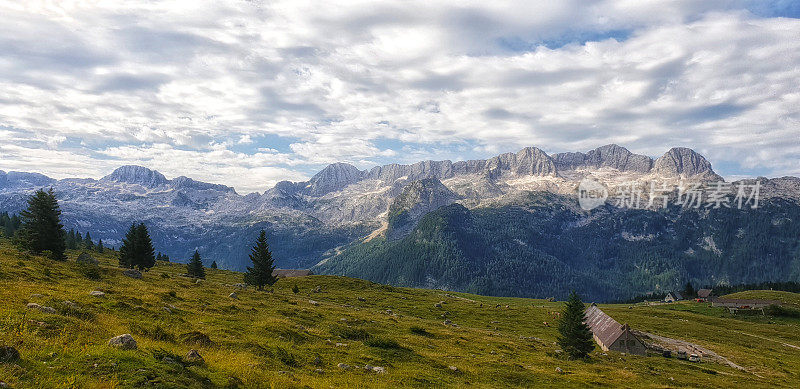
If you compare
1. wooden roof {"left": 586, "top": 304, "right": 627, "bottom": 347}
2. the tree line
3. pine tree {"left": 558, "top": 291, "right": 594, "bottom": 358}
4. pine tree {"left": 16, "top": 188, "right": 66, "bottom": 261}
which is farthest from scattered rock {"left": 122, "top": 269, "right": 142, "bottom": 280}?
wooden roof {"left": 586, "top": 304, "right": 627, "bottom": 347}

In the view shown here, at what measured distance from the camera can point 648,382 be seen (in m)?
39.6

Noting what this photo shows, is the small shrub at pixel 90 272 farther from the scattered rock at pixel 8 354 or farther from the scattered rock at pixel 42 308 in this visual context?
the scattered rock at pixel 8 354

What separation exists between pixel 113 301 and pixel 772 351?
11679 centimetres

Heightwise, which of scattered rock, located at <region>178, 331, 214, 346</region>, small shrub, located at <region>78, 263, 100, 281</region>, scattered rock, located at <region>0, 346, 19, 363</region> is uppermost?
scattered rock, located at <region>0, 346, 19, 363</region>

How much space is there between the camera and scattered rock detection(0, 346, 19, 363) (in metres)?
12.9

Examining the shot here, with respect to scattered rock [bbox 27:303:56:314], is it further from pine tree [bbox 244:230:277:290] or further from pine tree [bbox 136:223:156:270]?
pine tree [bbox 136:223:156:270]

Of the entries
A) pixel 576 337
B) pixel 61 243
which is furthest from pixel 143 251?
pixel 576 337

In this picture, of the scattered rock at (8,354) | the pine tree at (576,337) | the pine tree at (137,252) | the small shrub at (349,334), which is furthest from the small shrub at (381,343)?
the pine tree at (137,252)

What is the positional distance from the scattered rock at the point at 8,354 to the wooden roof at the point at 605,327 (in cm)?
7704

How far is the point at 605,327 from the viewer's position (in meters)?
76.2

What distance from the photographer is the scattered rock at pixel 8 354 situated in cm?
1290

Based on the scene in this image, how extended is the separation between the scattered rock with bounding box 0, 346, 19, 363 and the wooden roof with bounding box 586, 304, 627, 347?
77.0m

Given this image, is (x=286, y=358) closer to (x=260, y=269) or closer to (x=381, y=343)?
(x=381, y=343)

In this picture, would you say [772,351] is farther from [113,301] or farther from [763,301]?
[113,301]
